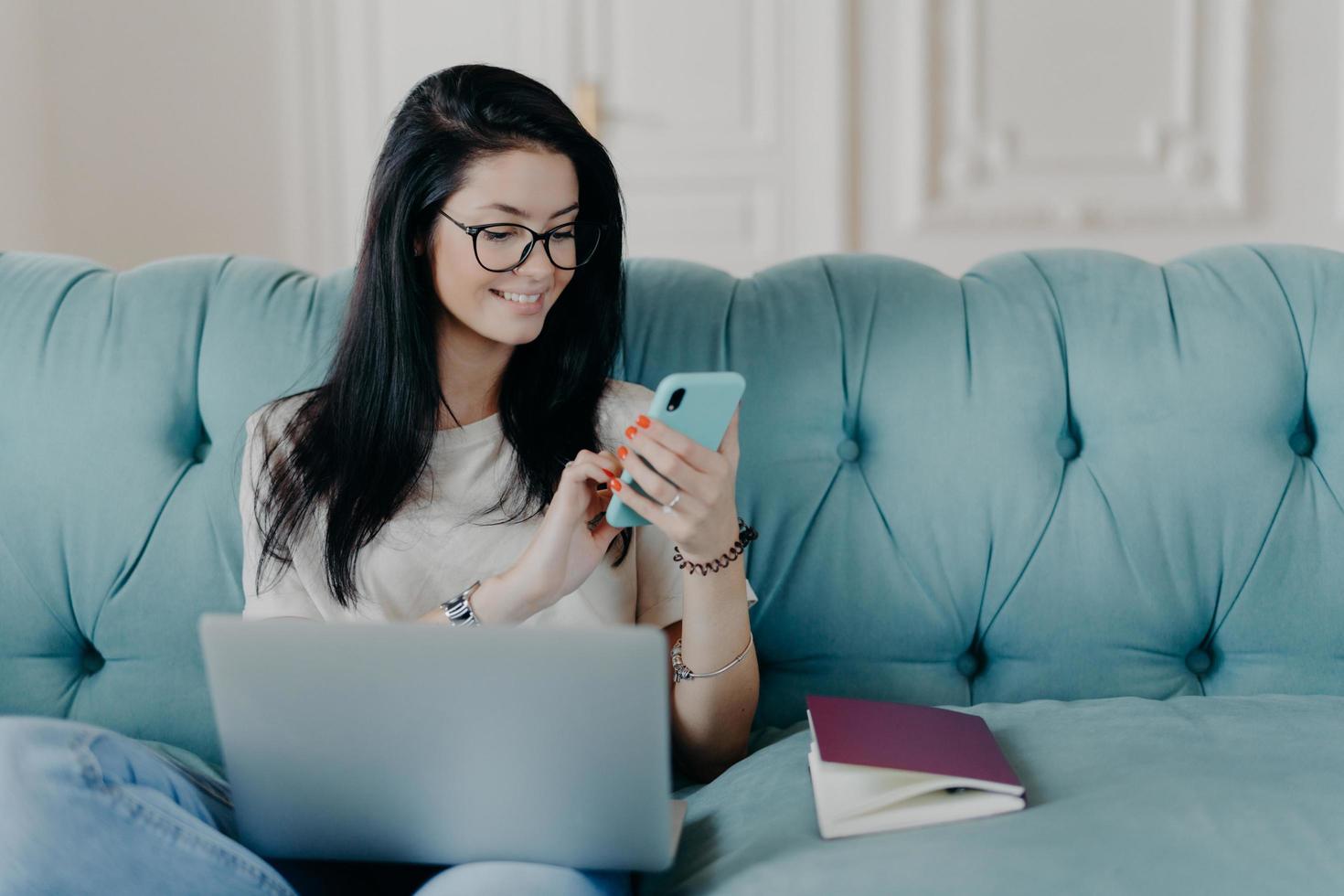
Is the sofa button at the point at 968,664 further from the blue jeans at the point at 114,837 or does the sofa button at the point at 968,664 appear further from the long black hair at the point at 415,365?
the blue jeans at the point at 114,837

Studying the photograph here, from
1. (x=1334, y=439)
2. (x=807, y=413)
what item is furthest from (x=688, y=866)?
(x=1334, y=439)

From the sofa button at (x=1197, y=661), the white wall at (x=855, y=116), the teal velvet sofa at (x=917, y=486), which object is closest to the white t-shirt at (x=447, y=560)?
the teal velvet sofa at (x=917, y=486)

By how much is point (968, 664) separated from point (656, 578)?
0.35 m

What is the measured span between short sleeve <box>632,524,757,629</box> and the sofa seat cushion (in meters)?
0.17

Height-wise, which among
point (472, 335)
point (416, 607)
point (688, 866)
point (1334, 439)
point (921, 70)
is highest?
point (921, 70)

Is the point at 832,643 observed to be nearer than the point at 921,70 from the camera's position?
Yes

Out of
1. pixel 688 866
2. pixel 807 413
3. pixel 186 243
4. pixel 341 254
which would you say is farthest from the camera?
pixel 341 254

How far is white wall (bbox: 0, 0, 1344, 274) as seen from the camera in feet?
9.53

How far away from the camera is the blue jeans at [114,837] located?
783 millimetres

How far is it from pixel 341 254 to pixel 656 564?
208cm

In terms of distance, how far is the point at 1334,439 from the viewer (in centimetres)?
126

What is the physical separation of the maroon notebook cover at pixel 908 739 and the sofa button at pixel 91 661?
0.78 m

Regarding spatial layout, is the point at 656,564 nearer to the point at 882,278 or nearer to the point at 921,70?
the point at 882,278

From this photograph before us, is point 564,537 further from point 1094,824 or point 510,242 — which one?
point 1094,824
